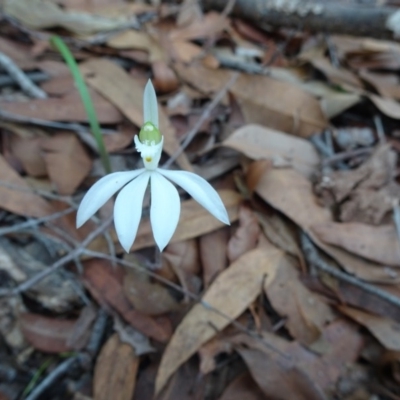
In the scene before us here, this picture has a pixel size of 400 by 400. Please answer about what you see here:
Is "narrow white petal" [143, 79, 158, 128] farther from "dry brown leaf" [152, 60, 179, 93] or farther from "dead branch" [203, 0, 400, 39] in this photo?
"dead branch" [203, 0, 400, 39]

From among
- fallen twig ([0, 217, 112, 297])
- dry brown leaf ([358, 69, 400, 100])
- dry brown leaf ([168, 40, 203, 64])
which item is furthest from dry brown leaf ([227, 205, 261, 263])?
dry brown leaf ([358, 69, 400, 100])

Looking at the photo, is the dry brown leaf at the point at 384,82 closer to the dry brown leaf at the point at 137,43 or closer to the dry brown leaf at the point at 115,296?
the dry brown leaf at the point at 137,43

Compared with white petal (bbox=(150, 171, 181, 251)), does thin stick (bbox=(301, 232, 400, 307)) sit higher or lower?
lower

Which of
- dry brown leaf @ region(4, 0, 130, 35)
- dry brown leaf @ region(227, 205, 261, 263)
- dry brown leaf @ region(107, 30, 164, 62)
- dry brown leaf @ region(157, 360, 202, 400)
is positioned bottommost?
dry brown leaf @ region(157, 360, 202, 400)

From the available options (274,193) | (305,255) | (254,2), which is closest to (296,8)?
(254,2)

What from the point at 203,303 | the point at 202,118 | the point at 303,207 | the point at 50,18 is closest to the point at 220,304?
the point at 203,303
